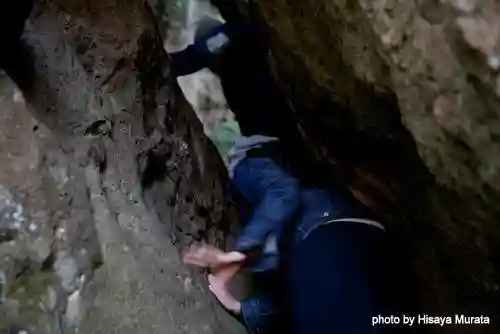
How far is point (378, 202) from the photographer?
871 mm

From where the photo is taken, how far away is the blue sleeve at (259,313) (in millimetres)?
893

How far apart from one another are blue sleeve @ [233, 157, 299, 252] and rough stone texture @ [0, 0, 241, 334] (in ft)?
0.12

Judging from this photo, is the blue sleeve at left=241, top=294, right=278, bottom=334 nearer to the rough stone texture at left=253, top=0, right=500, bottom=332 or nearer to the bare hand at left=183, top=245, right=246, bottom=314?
the bare hand at left=183, top=245, right=246, bottom=314

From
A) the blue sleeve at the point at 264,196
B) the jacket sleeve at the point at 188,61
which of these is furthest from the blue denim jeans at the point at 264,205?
the jacket sleeve at the point at 188,61

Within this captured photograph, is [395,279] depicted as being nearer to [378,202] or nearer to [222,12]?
[378,202]

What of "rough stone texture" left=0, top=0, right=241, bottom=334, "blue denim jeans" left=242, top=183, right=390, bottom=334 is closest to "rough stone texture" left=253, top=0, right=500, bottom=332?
"blue denim jeans" left=242, top=183, right=390, bottom=334

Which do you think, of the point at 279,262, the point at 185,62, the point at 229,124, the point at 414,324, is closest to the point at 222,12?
the point at 185,62

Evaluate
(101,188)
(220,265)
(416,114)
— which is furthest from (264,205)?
(416,114)

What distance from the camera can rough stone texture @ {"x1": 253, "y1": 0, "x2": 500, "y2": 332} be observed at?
544 millimetres

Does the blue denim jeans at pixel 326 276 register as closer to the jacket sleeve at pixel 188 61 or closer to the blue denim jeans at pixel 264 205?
the blue denim jeans at pixel 264 205

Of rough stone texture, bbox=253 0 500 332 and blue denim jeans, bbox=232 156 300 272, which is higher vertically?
rough stone texture, bbox=253 0 500 332

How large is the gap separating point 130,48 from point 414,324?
555 mm

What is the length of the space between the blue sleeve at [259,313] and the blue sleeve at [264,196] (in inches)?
2.9

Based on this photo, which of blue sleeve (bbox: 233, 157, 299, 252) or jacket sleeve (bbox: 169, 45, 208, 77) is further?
jacket sleeve (bbox: 169, 45, 208, 77)
